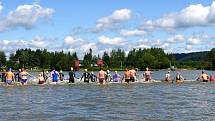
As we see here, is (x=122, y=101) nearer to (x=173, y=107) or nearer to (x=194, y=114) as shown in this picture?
(x=173, y=107)

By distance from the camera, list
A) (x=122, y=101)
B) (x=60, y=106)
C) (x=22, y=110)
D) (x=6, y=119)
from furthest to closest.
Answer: (x=122, y=101)
(x=60, y=106)
(x=22, y=110)
(x=6, y=119)

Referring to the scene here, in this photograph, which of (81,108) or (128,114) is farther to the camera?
(81,108)

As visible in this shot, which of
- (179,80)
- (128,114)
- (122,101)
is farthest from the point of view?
(179,80)

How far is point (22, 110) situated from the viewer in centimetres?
2116

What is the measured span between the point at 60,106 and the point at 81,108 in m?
1.41

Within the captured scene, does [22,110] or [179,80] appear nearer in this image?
[22,110]

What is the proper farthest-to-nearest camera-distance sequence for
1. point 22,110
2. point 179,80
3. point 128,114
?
point 179,80
point 22,110
point 128,114

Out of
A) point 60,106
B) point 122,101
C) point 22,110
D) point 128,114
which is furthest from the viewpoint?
point 122,101

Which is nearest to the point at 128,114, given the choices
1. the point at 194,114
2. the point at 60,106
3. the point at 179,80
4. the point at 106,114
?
the point at 106,114

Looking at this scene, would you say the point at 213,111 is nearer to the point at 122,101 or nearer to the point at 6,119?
the point at 122,101

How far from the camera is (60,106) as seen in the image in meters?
22.9

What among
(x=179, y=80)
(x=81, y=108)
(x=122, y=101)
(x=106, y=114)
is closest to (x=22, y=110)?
(x=81, y=108)

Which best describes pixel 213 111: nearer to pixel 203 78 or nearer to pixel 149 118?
pixel 149 118

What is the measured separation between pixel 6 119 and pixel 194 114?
7843 mm
